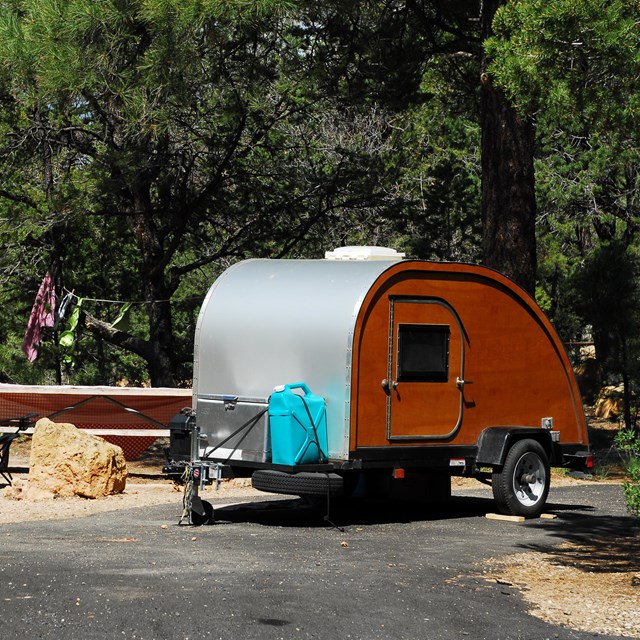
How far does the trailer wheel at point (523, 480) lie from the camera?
1170 cm

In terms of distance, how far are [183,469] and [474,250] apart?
667 inches

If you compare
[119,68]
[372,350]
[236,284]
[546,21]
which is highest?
[119,68]

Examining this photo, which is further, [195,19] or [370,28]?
[370,28]

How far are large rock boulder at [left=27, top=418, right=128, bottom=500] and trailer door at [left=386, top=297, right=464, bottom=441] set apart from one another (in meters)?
4.03

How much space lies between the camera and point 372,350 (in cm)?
1091

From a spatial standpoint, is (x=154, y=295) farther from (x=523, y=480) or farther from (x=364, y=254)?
(x=523, y=480)

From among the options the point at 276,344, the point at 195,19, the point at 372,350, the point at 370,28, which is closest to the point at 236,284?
the point at 276,344

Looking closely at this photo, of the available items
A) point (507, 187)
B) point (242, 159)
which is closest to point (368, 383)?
point (507, 187)

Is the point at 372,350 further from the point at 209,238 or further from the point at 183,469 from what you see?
the point at 209,238

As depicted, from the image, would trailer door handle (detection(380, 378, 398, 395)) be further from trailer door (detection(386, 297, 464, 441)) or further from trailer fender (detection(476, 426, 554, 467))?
trailer fender (detection(476, 426, 554, 467))

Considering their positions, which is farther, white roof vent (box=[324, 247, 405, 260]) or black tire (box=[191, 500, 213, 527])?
white roof vent (box=[324, 247, 405, 260])

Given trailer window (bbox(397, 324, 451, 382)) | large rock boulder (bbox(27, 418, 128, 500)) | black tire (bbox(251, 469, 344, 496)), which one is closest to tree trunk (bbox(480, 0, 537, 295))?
trailer window (bbox(397, 324, 451, 382))

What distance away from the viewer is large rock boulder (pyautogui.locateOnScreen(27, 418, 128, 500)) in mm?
13195

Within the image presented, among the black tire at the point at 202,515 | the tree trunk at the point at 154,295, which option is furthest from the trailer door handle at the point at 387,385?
the tree trunk at the point at 154,295
